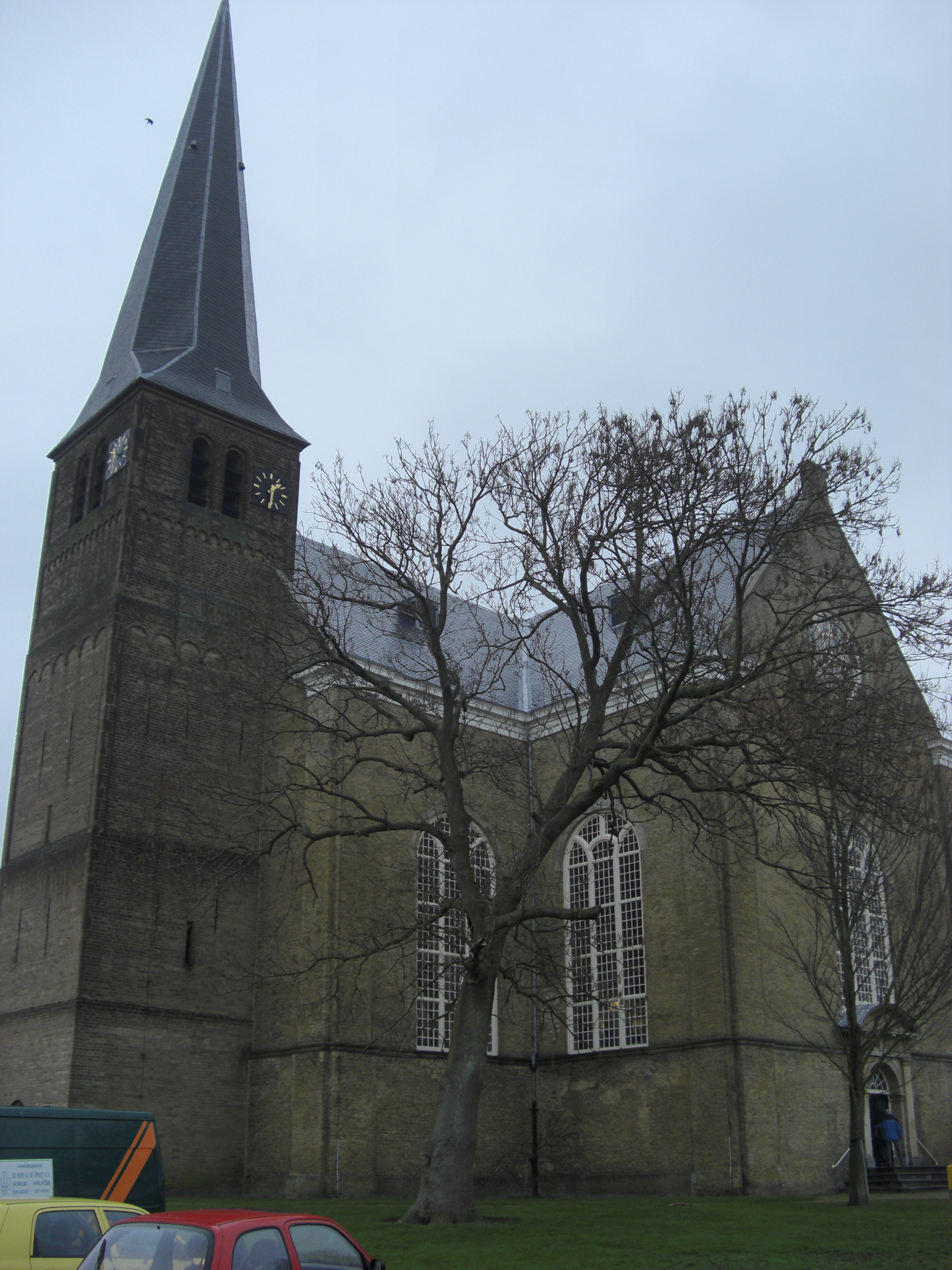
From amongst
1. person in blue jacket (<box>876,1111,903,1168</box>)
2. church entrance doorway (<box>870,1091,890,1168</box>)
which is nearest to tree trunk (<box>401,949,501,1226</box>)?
person in blue jacket (<box>876,1111,903,1168</box>)

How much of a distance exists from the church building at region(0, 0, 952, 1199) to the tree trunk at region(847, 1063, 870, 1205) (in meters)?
3.43

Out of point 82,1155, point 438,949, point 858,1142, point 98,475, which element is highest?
point 98,475

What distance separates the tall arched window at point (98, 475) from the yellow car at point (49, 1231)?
2373 cm

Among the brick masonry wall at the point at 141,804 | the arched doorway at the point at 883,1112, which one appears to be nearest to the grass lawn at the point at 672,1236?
the arched doorway at the point at 883,1112

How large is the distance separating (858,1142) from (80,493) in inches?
958

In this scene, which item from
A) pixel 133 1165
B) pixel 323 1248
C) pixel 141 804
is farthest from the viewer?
pixel 141 804

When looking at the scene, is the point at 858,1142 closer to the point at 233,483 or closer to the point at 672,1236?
the point at 672,1236

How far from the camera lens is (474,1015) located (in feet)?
58.9

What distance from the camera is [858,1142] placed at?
64.9 feet

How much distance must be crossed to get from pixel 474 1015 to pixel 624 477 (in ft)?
27.8

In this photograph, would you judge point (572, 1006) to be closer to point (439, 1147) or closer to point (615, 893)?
point (615, 893)

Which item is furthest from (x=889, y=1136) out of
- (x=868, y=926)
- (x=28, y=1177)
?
(x=28, y=1177)

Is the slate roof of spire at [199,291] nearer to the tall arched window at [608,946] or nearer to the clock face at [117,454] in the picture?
the clock face at [117,454]

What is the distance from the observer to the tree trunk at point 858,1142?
19.7m
